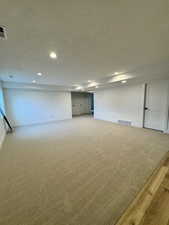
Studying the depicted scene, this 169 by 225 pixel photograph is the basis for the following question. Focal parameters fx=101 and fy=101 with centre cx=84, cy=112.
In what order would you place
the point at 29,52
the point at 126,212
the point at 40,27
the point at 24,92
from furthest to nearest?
the point at 24,92 → the point at 29,52 → the point at 40,27 → the point at 126,212

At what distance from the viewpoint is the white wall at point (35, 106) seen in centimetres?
576

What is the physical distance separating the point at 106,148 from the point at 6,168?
2.42 m

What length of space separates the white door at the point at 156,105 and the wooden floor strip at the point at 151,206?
3303mm

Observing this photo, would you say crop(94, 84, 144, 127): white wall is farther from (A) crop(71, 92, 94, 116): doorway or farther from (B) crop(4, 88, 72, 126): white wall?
(A) crop(71, 92, 94, 116): doorway

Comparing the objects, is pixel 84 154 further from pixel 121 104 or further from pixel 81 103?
pixel 81 103

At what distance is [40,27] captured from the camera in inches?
59.9

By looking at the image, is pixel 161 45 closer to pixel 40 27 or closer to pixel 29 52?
pixel 40 27

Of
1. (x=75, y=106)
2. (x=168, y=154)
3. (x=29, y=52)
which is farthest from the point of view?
(x=75, y=106)

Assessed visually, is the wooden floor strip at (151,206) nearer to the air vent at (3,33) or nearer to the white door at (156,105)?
the air vent at (3,33)

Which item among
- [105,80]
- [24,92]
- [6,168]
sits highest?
[105,80]

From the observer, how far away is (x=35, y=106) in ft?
21.4

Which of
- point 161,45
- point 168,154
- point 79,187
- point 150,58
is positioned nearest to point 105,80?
point 150,58

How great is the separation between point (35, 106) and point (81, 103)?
15.6 feet

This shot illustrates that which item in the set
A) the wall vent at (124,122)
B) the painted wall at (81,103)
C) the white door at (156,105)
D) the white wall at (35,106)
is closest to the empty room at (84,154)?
the white door at (156,105)
